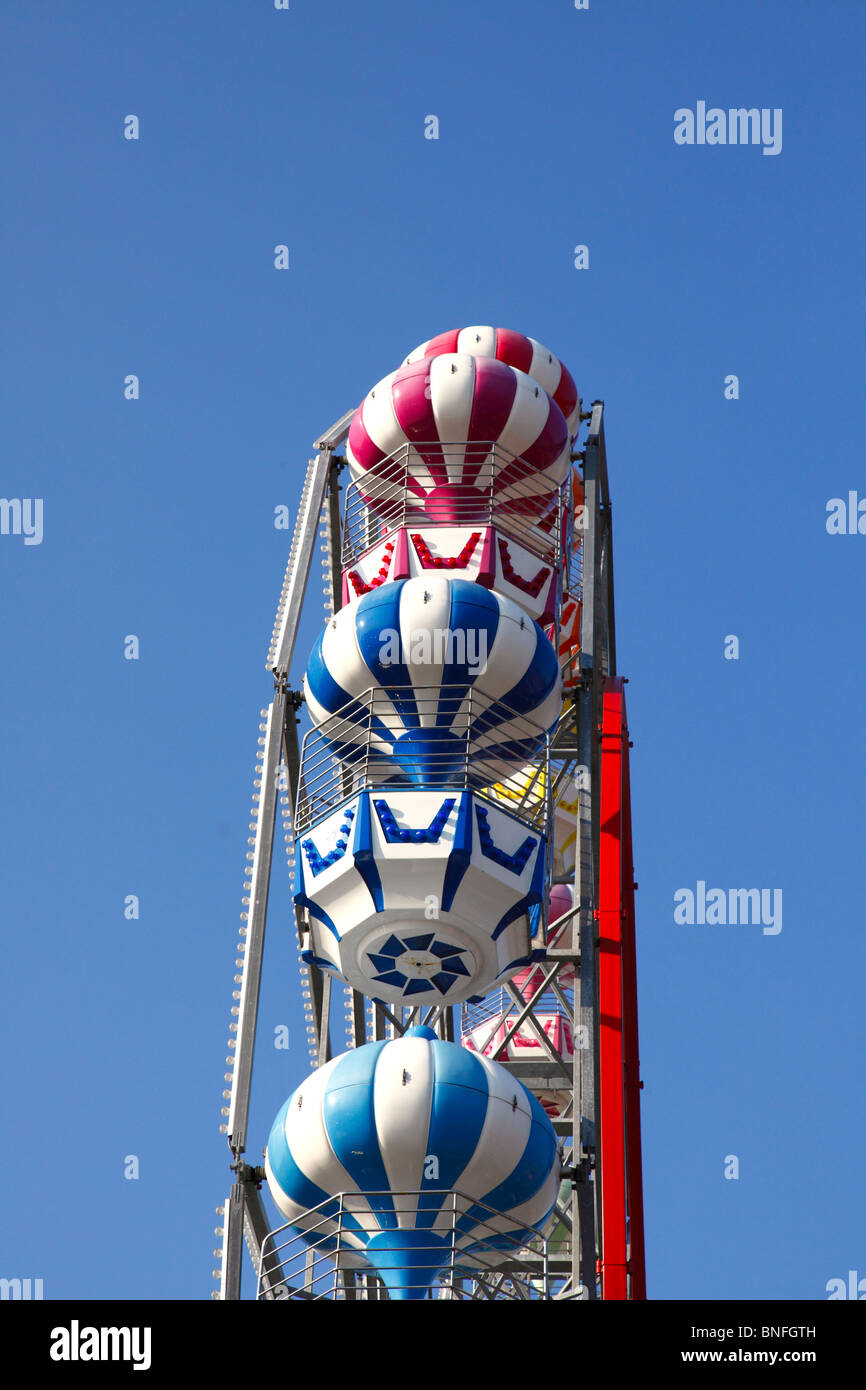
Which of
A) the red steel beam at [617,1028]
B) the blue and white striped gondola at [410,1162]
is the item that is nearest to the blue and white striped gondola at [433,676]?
the red steel beam at [617,1028]

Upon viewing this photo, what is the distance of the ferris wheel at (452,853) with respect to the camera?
18625 mm

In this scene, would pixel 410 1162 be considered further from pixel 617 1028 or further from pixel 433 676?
pixel 617 1028

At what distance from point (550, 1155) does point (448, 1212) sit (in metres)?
1.16

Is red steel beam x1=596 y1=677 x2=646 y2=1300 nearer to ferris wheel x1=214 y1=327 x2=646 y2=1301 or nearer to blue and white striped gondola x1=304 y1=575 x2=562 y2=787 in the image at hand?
ferris wheel x1=214 y1=327 x2=646 y2=1301

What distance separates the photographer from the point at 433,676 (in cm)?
2177

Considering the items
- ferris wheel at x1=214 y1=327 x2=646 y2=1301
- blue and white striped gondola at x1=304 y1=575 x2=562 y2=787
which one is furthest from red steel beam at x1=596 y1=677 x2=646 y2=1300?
blue and white striped gondola at x1=304 y1=575 x2=562 y2=787

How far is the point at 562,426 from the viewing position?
82.9ft

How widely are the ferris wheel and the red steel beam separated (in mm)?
36

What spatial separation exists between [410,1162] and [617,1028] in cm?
548

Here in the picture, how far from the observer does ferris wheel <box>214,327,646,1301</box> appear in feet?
61.1

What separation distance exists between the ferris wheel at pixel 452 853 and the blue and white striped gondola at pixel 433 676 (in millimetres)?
28

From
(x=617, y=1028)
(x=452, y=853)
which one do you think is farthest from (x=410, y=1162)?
(x=617, y=1028)
